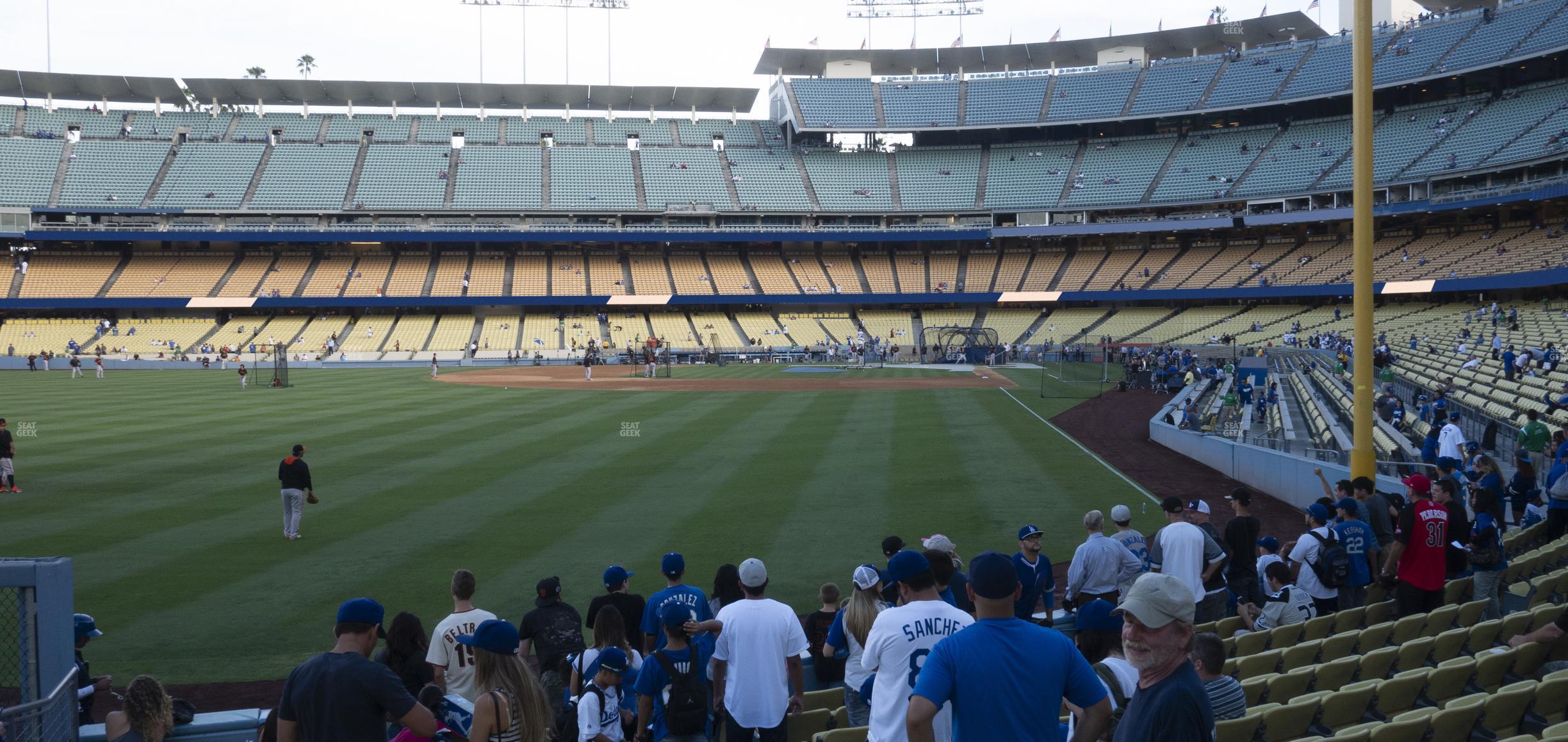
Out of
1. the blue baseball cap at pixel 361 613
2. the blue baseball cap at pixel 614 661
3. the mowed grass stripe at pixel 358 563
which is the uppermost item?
the blue baseball cap at pixel 361 613

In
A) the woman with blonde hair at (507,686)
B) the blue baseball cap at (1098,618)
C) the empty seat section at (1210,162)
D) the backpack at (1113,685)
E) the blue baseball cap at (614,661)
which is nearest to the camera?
the backpack at (1113,685)

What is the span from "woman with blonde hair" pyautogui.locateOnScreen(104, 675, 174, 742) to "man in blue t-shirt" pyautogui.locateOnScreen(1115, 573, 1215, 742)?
17.5 feet

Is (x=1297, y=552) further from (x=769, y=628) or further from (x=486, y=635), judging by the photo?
(x=486, y=635)

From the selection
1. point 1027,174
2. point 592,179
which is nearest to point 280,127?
point 592,179

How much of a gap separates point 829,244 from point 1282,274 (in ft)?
109

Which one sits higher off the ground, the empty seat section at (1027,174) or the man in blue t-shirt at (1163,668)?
the empty seat section at (1027,174)

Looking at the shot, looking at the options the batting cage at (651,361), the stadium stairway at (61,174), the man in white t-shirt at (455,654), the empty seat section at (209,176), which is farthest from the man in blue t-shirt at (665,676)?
the stadium stairway at (61,174)

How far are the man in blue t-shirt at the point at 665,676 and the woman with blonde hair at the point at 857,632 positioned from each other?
884 mm

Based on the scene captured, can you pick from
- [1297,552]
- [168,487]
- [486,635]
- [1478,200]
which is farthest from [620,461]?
[1478,200]

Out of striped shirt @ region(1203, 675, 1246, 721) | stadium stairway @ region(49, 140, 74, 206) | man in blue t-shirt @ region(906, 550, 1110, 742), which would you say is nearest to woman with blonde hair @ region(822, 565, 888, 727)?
striped shirt @ region(1203, 675, 1246, 721)

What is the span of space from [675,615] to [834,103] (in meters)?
81.7

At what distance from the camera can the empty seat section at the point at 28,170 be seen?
230ft

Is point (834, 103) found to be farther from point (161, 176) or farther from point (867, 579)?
point (867, 579)

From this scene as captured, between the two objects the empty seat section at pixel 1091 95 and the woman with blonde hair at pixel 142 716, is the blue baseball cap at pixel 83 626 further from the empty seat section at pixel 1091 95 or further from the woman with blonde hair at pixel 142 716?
the empty seat section at pixel 1091 95
